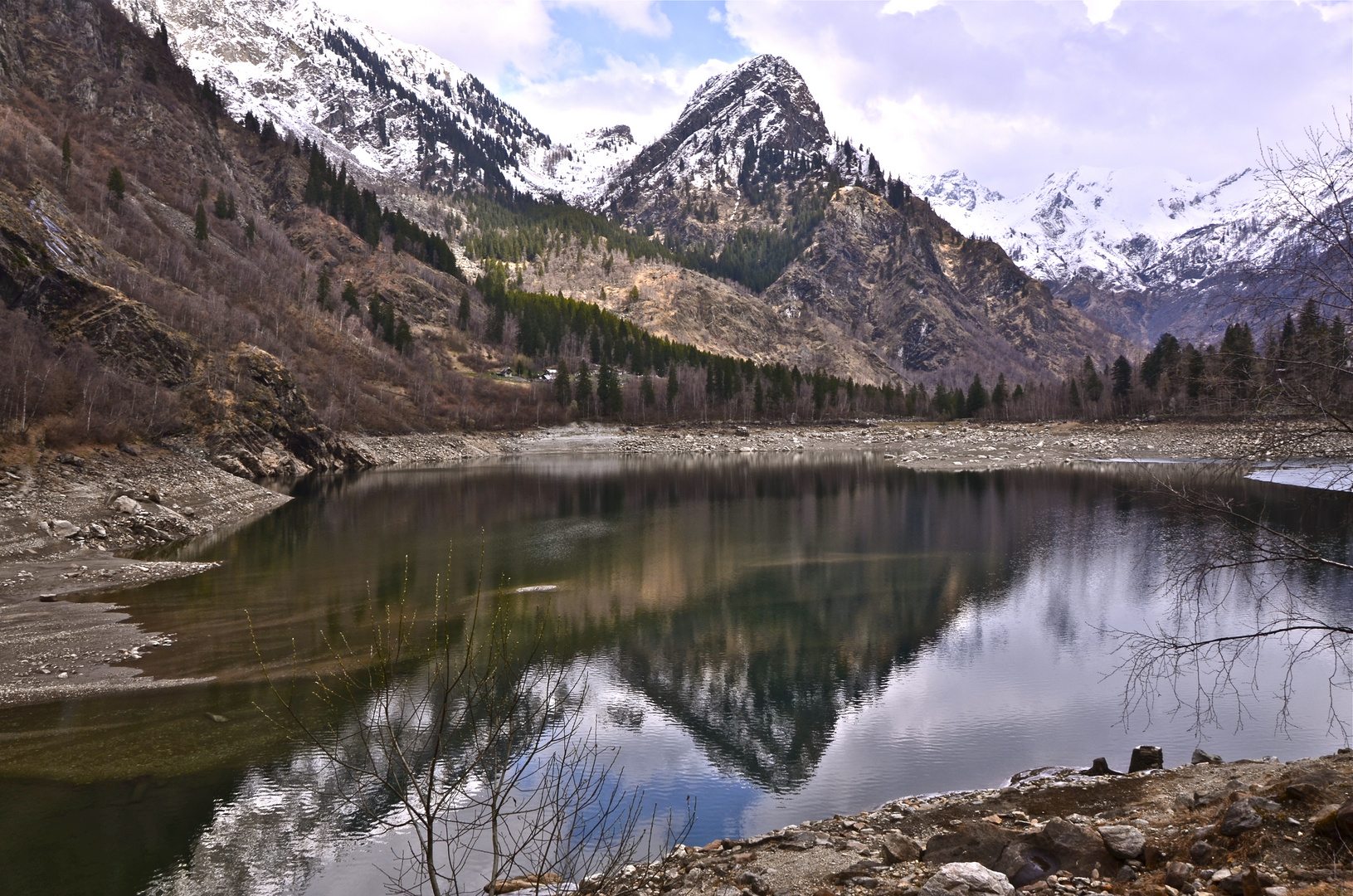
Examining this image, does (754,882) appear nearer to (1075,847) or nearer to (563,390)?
(1075,847)

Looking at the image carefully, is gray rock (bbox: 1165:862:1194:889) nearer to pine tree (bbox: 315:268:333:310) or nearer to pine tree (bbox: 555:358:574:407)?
pine tree (bbox: 555:358:574:407)

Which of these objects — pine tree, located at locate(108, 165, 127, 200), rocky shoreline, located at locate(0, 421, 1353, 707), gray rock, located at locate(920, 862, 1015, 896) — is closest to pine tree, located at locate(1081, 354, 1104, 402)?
rocky shoreline, located at locate(0, 421, 1353, 707)

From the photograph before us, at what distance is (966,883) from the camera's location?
6.02 m

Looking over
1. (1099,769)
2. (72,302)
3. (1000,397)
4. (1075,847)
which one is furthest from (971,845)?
(1000,397)

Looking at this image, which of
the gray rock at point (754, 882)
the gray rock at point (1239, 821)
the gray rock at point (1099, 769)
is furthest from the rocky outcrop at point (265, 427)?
the gray rock at point (1239, 821)

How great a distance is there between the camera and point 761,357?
606 feet

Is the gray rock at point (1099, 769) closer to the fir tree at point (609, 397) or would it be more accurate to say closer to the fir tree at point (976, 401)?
the fir tree at point (609, 397)

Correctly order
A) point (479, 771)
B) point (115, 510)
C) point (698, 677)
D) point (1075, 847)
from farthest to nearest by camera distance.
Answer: point (115, 510) < point (698, 677) < point (479, 771) < point (1075, 847)

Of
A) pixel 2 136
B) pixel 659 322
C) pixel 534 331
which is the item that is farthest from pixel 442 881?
pixel 659 322

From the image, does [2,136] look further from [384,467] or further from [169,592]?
[169,592]

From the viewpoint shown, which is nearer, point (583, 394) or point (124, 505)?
point (124, 505)

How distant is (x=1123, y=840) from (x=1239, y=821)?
95 centimetres

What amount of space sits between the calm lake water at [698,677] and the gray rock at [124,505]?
305cm

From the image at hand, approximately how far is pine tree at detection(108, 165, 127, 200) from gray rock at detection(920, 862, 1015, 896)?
344 ft
